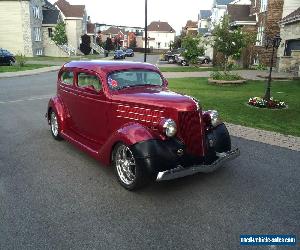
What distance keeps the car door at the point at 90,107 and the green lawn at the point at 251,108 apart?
513 centimetres

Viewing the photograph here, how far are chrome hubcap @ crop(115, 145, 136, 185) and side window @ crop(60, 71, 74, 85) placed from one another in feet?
7.94

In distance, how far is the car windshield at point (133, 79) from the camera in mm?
5773

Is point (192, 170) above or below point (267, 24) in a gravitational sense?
below

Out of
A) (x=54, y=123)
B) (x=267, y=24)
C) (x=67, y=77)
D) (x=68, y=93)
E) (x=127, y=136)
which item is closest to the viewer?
(x=127, y=136)

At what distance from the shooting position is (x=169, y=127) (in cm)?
478

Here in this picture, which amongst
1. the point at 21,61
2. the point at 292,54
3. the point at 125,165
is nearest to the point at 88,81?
the point at 125,165

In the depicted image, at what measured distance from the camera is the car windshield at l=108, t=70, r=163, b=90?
5.77 metres

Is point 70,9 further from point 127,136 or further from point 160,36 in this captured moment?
point 160,36

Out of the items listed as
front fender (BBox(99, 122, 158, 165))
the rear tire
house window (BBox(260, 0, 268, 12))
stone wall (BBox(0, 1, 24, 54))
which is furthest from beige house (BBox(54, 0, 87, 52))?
front fender (BBox(99, 122, 158, 165))

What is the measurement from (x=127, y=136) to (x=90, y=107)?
1.49 meters

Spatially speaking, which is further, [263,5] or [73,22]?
[73,22]

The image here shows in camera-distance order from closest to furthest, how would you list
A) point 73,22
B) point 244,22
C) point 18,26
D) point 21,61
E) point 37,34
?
point 21,61 → point 244,22 → point 18,26 → point 37,34 → point 73,22

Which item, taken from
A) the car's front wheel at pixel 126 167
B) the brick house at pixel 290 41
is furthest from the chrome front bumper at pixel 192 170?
the brick house at pixel 290 41

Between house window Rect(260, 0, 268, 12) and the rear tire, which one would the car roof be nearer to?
the rear tire
